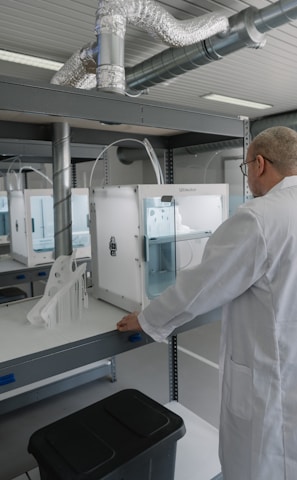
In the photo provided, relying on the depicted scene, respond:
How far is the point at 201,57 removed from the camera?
267 cm

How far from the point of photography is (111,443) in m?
1.20

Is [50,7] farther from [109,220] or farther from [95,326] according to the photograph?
[95,326]

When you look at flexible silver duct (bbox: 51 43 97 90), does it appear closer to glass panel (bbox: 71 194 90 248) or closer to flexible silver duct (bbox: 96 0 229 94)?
flexible silver duct (bbox: 96 0 229 94)

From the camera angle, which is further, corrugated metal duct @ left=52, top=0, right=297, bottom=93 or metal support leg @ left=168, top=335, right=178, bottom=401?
metal support leg @ left=168, top=335, right=178, bottom=401

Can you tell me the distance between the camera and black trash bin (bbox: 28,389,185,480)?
1108 millimetres

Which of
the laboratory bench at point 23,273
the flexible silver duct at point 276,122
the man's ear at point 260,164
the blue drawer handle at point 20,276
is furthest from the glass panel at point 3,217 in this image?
the flexible silver duct at point 276,122

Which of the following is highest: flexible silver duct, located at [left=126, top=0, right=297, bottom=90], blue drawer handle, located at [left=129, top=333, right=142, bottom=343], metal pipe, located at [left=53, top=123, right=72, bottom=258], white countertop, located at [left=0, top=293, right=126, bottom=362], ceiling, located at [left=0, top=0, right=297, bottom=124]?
ceiling, located at [left=0, top=0, right=297, bottom=124]

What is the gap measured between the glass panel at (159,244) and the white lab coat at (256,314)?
31 cm

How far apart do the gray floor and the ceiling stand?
1776mm

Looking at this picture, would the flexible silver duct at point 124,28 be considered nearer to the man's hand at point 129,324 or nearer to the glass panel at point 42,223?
the man's hand at point 129,324

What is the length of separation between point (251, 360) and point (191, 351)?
7.12 ft

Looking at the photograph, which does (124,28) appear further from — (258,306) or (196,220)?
(258,306)

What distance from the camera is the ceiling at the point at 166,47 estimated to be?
2367 millimetres

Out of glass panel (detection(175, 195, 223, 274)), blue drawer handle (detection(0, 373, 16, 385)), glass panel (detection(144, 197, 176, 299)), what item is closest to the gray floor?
blue drawer handle (detection(0, 373, 16, 385))
